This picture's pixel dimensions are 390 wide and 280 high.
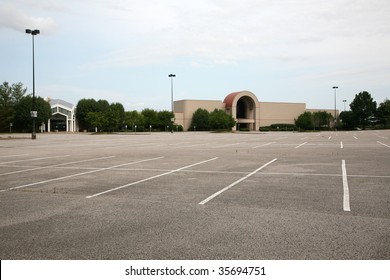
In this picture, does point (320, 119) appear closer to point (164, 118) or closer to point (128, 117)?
point (164, 118)

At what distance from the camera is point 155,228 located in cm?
522

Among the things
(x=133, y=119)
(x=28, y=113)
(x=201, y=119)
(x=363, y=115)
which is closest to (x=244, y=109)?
(x=201, y=119)

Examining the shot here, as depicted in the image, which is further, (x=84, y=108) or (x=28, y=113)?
(x=84, y=108)

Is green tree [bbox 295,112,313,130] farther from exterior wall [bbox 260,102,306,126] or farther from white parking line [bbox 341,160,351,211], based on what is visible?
white parking line [bbox 341,160,351,211]

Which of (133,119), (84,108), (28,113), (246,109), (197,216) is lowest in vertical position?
(197,216)

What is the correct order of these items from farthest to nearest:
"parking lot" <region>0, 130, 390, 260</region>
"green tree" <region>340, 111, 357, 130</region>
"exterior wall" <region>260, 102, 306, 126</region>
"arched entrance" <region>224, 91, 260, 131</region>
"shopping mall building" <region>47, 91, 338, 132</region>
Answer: "green tree" <region>340, 111, 357, 130</region> < "exterior wall" <region>260, 102, 306, 126</region> < "arched entrance" <region>224, 91, 260, 131</region> < "shopping mall building" <region>47, 91, 338, 132</region> < "parking lot" <region>0, 130, 390, 260</region>

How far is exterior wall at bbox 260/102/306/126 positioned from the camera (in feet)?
356

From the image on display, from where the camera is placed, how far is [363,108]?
113875 millimetres

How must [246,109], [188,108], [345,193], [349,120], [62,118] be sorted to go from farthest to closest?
[349,120] → [246,109] → [188,108] → [62,118] → [345,193]

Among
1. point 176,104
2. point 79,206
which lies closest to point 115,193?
point 79,206

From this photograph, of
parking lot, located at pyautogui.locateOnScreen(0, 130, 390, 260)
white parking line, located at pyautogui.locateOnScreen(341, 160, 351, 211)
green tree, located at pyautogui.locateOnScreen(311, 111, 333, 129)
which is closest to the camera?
parking lot, located at pyautogui.locateOnScreen(0, 130, 390, 260)

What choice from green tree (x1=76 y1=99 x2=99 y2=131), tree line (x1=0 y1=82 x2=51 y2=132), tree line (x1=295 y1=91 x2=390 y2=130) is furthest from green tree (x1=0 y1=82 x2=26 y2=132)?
tree line (x1=295 y1=91 x2=390 y2=130)

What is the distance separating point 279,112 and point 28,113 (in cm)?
6995
